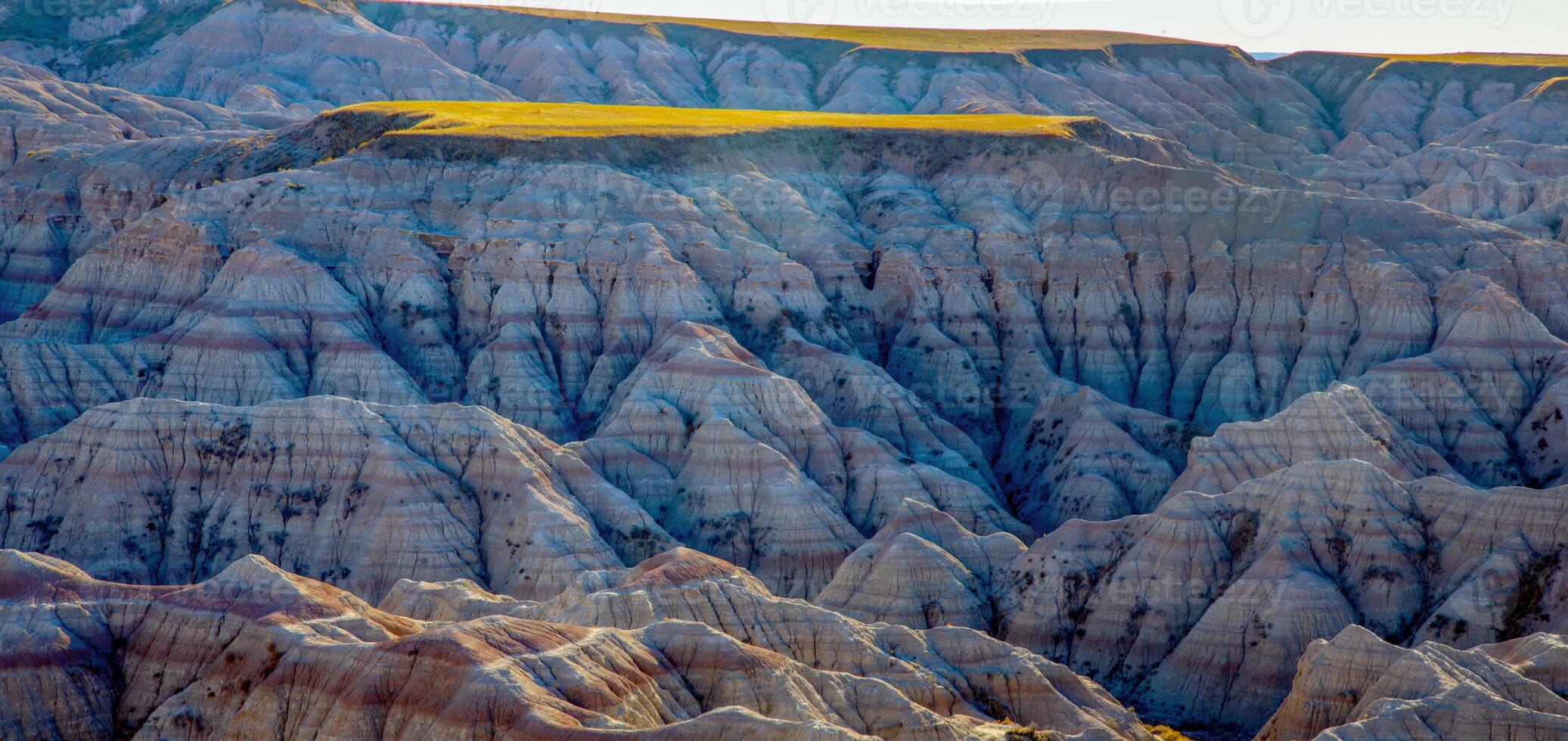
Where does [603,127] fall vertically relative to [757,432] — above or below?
above

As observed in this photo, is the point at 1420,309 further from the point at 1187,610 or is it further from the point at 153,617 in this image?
the point at 153,617

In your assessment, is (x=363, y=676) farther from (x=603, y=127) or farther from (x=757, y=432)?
(x=603, y=127)

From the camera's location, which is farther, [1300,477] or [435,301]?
[435,301]

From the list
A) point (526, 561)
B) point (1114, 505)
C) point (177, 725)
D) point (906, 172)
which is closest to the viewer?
point (177, 725)

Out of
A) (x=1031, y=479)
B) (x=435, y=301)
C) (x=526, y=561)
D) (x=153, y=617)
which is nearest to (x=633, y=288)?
(x=435, y=301)

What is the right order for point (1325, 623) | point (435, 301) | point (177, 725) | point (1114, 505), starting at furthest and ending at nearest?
point (435, 301) < point (1114, 505) < point (1325, 623) < point (177, 725)

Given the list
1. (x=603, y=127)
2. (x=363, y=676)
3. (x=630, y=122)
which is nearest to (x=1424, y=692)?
(x=363, y=676)

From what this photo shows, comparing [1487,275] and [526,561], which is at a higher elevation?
[1487,275]
